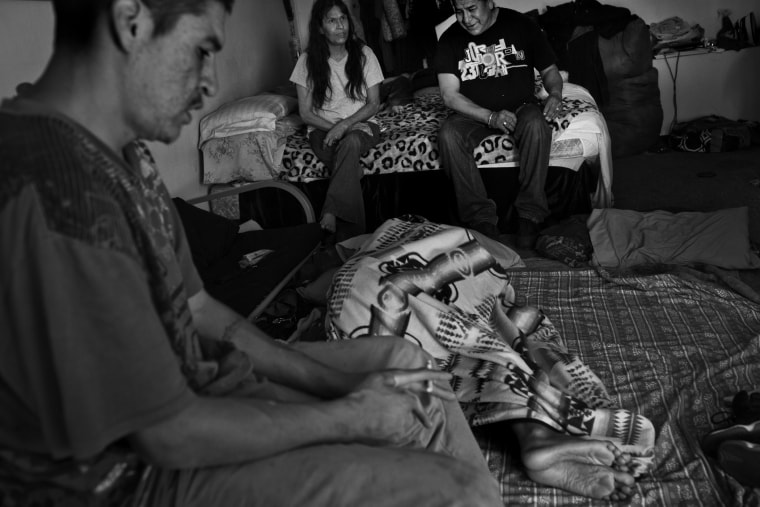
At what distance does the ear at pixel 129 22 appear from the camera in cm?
79

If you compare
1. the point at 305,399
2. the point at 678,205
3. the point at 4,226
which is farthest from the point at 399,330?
the point at 678,205

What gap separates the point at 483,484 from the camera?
0.90 metres

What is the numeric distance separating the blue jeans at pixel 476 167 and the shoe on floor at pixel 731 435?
6.03 ft

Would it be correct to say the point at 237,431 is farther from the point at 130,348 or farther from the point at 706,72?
the point at 706,72

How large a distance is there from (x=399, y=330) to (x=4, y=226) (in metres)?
1.21

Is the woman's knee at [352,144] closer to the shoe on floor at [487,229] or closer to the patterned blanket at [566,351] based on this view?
the shoe on floor at [487,229]

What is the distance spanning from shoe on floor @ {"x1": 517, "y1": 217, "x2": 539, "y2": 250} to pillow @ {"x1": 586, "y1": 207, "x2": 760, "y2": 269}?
29 centimetres

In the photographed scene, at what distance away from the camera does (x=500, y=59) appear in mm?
3598

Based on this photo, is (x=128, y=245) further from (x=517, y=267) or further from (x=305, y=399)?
(x=517, y=267)

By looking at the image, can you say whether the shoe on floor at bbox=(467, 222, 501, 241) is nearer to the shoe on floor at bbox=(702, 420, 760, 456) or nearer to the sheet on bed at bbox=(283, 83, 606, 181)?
the sheet on bed at bbox=(283, 83, 606, 181)

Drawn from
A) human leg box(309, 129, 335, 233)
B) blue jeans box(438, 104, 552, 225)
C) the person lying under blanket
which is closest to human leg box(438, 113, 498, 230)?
blue jeans box(438, 104, 552, 225)

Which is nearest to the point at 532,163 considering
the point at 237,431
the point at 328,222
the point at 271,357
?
the point at 328,222

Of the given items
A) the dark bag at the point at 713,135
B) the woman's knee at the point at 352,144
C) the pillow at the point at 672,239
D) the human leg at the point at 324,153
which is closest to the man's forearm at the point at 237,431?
the pillow at the point at 672,239

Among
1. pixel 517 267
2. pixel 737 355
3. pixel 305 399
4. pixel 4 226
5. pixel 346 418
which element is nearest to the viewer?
pixel 4 226
